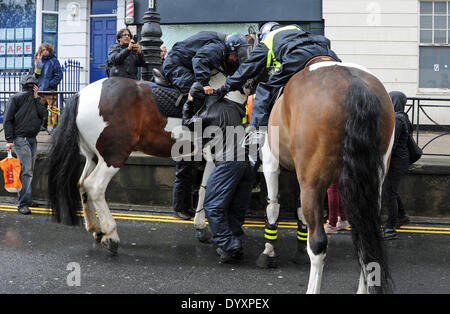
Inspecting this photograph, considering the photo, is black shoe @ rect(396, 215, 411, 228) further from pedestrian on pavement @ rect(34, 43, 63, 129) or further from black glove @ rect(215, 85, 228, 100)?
pedestrian on pavement @ rect(34, 43, 63, 129)

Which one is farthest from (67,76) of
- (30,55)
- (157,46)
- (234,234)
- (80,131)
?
(234,234)

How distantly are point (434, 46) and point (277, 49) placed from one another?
10.5 metres

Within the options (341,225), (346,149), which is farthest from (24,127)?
(346,149)

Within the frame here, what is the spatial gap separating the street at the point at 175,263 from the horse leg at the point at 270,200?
117 millimetres

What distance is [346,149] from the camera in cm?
358

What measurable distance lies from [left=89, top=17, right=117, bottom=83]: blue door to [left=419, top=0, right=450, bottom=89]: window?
9109 millimetres

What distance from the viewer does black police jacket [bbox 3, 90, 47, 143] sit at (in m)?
7.55

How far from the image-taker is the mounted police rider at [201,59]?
18.1 feet

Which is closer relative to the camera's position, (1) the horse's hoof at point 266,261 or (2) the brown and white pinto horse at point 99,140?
(1) the horse's hoof at point 266,261

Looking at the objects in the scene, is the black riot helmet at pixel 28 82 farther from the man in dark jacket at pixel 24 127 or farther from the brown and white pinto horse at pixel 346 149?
the brown and white pinto horse at pixel 346 149

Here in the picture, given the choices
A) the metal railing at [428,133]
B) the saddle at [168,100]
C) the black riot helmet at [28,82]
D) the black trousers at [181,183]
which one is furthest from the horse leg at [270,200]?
the black riot helmet at [28,82]

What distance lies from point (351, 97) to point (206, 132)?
2380mm
